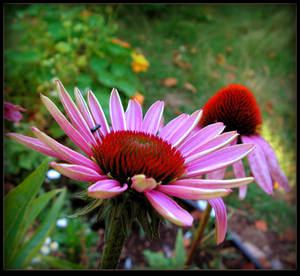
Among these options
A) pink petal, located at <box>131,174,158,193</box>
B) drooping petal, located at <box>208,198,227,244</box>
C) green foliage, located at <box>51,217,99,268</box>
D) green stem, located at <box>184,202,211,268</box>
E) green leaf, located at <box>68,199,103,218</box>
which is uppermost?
pink petal, located at <box>131,174,158,193</box>

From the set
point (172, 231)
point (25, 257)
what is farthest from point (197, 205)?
point (25, 257)

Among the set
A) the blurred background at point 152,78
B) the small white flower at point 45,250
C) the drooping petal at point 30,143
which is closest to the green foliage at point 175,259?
the blurred background at point 152,78

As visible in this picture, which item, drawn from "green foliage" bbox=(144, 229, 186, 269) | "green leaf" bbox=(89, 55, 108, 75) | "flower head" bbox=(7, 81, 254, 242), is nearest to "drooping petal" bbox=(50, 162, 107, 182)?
"flower head" bbox=(7, 81, 254, 242)

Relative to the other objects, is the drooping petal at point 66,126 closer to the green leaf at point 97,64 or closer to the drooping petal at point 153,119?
the drooping petal at point 153,119

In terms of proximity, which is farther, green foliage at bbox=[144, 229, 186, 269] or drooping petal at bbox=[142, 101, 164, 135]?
green foliage at bbox=[144, 229, 186, 269]

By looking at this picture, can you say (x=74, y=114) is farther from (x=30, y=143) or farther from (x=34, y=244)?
(x=34, y=244)

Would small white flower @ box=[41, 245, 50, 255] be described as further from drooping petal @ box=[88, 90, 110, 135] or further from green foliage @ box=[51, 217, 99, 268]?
drooping petal @ box=[88, 90, 110, 135]
